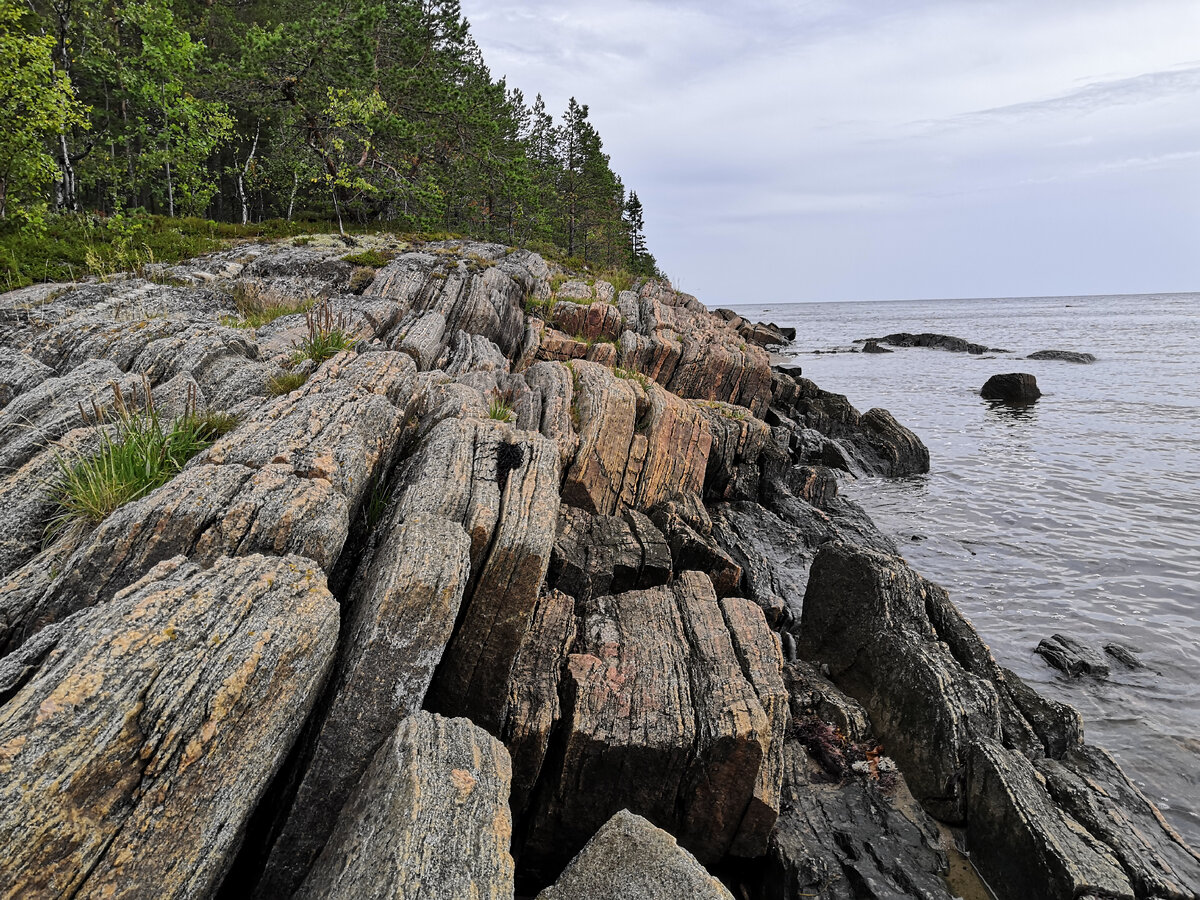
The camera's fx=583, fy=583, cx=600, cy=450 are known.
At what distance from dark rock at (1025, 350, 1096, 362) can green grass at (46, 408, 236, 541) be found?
5969 centimetres

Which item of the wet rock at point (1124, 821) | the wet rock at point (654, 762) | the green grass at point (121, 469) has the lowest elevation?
the wet rock at point (1124, 821)

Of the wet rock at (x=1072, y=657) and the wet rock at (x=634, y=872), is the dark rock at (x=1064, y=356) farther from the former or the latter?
the wet rock at (x=634, y=872)

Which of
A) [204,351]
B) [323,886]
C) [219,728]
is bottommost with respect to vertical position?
[323,886]

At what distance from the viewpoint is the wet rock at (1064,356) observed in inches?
1859

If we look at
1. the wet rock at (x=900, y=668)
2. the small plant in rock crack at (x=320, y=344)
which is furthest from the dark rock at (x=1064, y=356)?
the small plant in rock crack at (x=320, y=344)

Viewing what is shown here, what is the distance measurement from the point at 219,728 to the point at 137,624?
2.62ft

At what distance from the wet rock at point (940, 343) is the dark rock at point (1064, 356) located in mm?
6120

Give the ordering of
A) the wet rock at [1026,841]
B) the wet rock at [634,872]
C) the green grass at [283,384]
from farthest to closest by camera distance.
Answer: the green grass at [283,384] → the wet rock at [1026,841] → the wet rock at [634,872]

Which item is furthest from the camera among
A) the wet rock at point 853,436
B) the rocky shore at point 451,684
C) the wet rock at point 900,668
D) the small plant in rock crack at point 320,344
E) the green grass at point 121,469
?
the wet rock at point 853,436

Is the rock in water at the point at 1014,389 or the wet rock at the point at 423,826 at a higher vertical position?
the wet rock at the point at 423,826

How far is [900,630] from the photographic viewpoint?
7609 millimetres

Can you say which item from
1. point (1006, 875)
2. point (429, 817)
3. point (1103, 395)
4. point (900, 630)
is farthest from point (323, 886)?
point (1103, 395)

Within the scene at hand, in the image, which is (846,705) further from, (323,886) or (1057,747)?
(323,886)

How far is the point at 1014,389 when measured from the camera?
31.3 m
